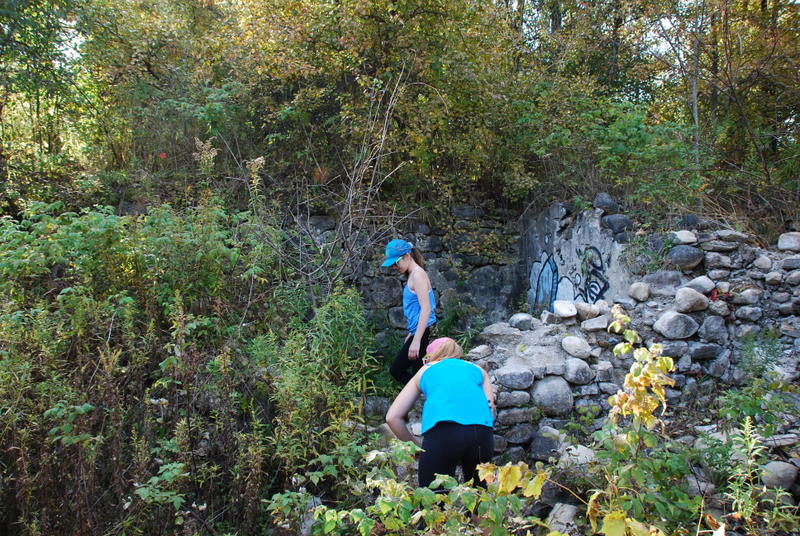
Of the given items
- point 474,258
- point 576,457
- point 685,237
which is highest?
point 474,258

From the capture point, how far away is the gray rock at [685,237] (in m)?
5.56

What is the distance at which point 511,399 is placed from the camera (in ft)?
14.8

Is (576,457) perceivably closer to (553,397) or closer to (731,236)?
(553,397)

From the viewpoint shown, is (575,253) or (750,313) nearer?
(750,313)

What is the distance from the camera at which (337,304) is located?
4.79 metres

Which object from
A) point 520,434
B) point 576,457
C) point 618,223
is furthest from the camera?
point 618,223

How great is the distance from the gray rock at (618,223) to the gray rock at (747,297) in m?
1.40

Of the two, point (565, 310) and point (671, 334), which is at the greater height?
point (565, 310)

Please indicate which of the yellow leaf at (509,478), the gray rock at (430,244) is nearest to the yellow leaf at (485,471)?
the yellow leaf at (509,478)

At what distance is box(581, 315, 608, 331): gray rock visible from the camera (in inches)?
197

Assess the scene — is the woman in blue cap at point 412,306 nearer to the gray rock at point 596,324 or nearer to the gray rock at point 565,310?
the gray rock at point 565,310

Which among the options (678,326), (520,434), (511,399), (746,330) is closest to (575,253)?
(678,326)

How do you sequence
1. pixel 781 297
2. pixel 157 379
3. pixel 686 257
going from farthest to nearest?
pixel 686 257 < pixel 781 297 < pixel 157 379

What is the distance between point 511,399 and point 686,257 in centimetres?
243
